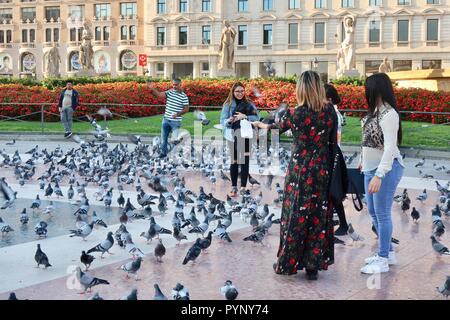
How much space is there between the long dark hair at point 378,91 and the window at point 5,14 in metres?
79.8

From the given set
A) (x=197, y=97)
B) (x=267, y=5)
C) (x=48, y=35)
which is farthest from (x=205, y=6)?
(x=197, y=97)

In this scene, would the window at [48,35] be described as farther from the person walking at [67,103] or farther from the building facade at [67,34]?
the person walking at [67,103]

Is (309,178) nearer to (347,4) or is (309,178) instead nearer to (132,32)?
(347,4)

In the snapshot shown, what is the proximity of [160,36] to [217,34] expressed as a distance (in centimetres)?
658

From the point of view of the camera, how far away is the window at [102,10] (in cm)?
7494

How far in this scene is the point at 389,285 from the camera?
580 cm

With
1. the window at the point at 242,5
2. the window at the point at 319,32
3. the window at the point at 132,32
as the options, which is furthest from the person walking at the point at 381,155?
the window at the point at 132,32

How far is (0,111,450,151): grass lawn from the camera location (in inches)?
698

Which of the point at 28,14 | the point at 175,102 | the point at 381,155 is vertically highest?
the point at 28,14

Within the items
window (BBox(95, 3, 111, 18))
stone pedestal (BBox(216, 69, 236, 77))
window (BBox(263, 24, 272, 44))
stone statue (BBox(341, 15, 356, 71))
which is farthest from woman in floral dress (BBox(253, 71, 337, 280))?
window (BBox(95, 3, 111, 18))

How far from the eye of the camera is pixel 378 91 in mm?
5926

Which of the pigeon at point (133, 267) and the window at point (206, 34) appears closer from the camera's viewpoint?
the pigeon at point (133, 267)

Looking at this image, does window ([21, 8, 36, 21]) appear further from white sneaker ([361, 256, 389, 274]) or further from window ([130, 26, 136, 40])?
white sneaker ([361, 256, 389, 274])
